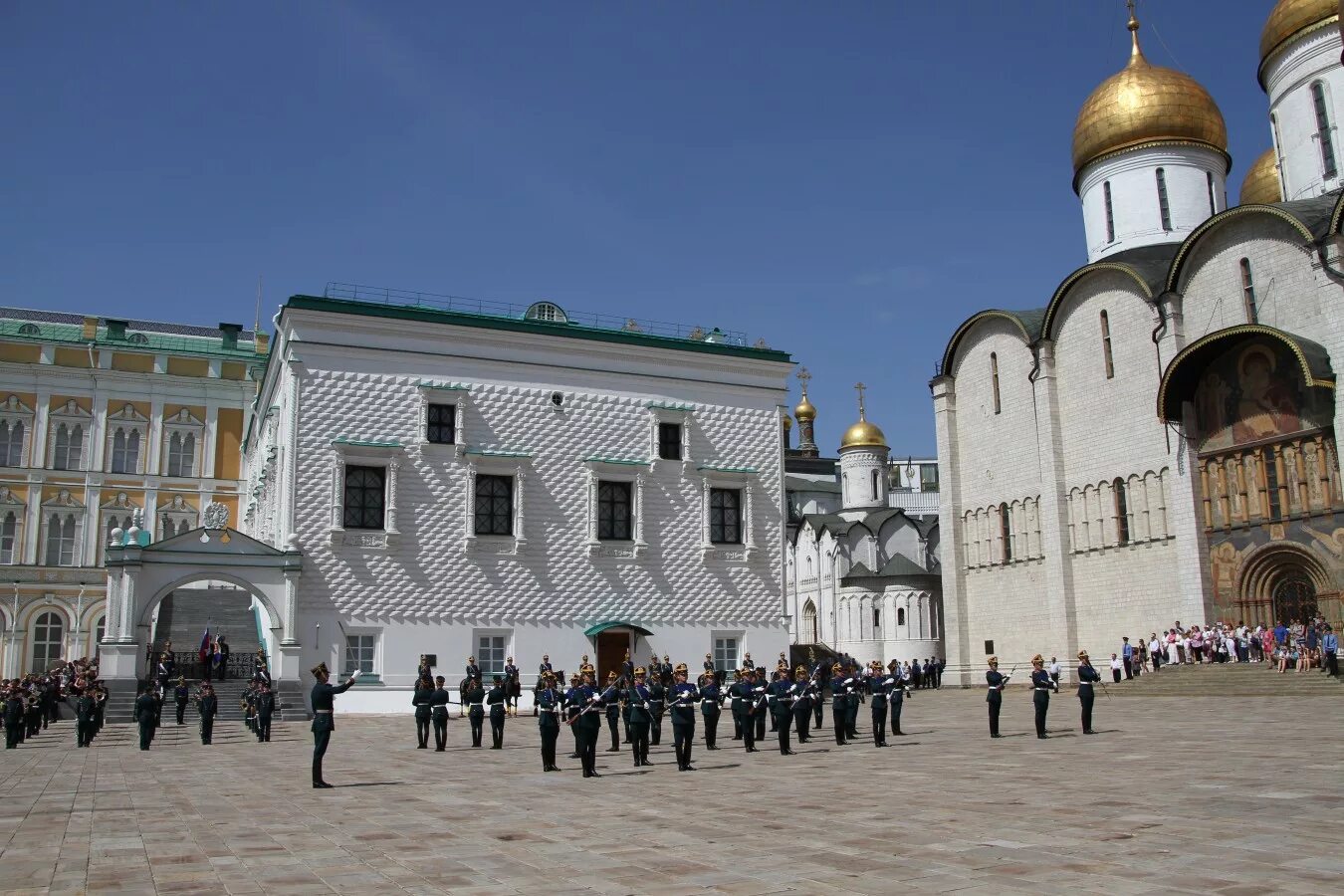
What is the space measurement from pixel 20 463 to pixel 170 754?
37.1 meters

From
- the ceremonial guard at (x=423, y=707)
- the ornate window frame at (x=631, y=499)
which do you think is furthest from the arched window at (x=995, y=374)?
the ceremonial guard at (x=423, y=707)

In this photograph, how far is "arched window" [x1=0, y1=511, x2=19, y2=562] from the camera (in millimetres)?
48781

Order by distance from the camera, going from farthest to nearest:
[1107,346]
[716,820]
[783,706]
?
1. [1107,346]
2. [783,706]
3. [716,820]

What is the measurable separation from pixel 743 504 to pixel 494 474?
24.4 feet

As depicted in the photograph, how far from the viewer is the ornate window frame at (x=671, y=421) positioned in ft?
105

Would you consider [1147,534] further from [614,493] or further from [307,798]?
[307,798]

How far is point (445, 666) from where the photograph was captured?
28.8 m

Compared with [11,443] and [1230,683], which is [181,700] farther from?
[11,443]

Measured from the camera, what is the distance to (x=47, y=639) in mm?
48281

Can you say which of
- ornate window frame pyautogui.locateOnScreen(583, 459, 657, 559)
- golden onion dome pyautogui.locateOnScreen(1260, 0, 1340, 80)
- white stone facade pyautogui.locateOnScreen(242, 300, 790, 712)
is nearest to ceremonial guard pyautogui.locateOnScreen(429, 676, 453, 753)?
white stone facade pyautogui.locateOnScreen(242, 300, 790, 712)

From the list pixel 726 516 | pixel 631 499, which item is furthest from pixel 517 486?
pixel 726 516

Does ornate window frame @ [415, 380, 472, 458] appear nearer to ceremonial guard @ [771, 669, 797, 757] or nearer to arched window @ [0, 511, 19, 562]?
ceremonial guard @ [771, 669, 797, 757]

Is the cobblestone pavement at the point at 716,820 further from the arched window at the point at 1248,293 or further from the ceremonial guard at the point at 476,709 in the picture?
the arched window at the point at 1248,293

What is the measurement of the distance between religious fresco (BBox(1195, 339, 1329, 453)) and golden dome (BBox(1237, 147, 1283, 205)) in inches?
448
